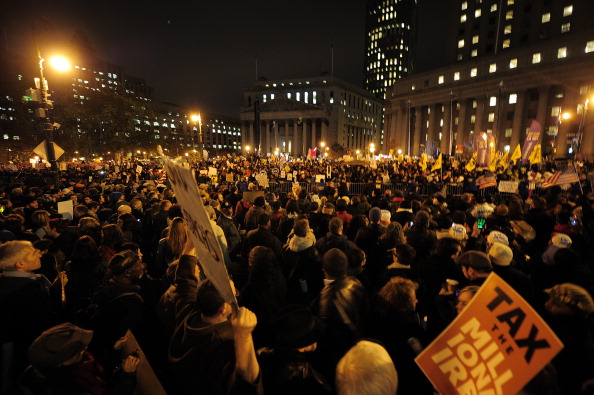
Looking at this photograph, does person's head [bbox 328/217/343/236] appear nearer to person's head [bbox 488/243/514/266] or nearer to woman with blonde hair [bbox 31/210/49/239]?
person's head [bbox 488/243/514/266]

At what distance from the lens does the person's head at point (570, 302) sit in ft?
7.91

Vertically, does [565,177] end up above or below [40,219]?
above

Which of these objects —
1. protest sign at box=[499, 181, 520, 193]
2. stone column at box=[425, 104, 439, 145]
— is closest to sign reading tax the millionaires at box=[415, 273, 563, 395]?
protest sign at box=[499, 181, 520, 193]

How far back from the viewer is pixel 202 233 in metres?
1.98

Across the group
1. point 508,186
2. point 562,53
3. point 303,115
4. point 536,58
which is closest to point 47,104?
point 508,186

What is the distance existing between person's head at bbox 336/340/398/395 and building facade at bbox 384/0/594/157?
43027 millimetres

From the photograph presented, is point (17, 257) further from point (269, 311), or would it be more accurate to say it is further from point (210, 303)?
point (269, 311)

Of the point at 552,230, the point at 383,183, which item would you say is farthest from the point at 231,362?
the point at 383,183

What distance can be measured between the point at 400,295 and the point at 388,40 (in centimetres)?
16825

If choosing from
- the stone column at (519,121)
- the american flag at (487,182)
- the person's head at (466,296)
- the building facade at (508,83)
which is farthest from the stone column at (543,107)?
the person's head at (466,296)

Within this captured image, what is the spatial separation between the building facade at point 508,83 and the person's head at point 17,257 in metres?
43.3

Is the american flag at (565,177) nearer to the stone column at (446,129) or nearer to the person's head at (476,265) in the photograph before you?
the person's head at (476,265)

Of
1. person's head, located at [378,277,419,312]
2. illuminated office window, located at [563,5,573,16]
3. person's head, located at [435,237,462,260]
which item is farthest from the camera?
illuminated office window, located at [563,5,573,16]

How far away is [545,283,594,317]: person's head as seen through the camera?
2.41 metres
